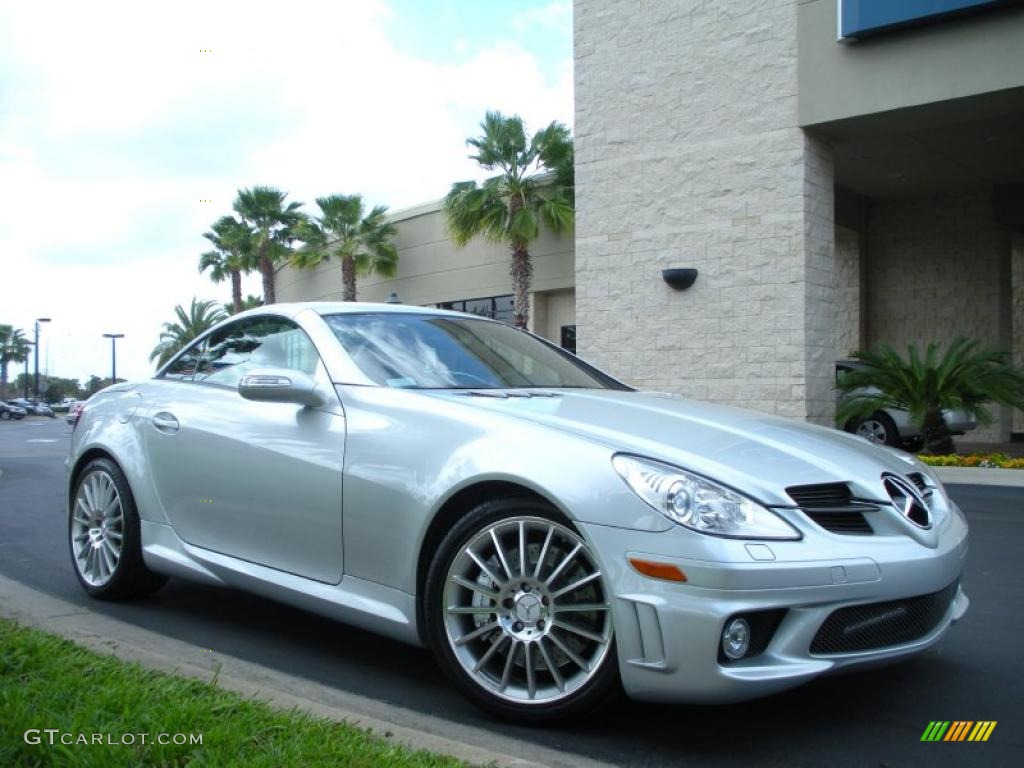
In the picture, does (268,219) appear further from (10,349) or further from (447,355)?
(10,349)

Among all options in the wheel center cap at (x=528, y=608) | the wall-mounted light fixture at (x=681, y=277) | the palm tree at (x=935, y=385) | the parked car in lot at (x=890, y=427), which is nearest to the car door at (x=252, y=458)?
the wheel center cap at (x=528, y=608)

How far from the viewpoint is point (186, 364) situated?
5098 millimetres

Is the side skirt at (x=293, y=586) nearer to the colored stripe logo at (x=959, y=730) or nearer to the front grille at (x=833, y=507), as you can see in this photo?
the front grille at (x=833, y=507)

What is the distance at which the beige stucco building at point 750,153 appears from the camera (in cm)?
1275

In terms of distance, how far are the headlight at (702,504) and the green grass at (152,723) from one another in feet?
3.07

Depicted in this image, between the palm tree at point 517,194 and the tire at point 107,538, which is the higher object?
the palm tree at point 517,194

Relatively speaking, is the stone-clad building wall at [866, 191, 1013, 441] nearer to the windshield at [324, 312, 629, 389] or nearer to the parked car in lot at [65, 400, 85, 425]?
the parked car in lot at [65, 400, 85, 425]

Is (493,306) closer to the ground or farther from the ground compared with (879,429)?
farther from the ground

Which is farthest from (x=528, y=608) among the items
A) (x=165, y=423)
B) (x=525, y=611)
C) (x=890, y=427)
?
(x=890, y=427)

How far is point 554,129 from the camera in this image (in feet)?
71.3

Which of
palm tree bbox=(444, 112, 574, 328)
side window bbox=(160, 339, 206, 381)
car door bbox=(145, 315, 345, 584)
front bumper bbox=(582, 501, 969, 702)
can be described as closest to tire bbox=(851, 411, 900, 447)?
palm tree bbox=(444, 112, 574, 328)

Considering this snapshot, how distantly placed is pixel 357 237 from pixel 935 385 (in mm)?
18597

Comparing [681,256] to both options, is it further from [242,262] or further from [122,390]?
[242,262]

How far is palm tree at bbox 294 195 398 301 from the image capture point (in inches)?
1096
